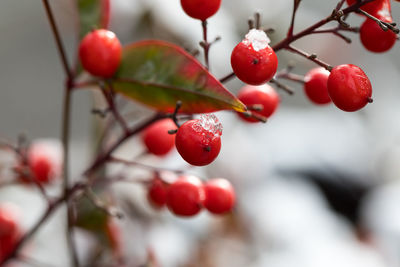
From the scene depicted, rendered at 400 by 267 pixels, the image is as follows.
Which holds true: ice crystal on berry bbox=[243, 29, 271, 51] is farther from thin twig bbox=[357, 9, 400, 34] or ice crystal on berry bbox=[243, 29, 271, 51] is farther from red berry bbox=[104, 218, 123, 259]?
red berry bbox=[104, 218, 123, 259]

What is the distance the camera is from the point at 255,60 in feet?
2.20

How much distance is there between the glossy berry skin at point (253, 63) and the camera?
0.67 meters

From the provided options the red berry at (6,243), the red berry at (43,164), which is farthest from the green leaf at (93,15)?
the red berry at (6,243)

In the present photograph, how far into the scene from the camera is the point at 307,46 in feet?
7.23

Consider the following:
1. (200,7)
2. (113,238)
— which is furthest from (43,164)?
(200,7)

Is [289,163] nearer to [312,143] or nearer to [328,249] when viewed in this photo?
[312,143]

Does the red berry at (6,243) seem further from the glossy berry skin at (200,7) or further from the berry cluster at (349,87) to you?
the berry cluster at (349,87)

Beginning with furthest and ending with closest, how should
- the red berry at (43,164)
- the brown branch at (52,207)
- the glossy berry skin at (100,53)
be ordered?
1. the red berry at (43,164)
2. the brown branch at (52,207)
3. the glossy berry skin at (100,53)

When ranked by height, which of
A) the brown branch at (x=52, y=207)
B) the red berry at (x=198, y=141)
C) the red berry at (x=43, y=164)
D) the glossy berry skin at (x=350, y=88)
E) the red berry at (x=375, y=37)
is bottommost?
the red berry at (x=43, y=164)

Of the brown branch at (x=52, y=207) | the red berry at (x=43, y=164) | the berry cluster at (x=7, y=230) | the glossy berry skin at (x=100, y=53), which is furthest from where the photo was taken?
the red berry at (x=43, y=164)

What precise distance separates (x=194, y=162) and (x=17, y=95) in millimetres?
2973

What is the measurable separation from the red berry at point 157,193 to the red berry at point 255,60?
48 centimetres

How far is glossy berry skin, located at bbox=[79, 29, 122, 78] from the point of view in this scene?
0.85m

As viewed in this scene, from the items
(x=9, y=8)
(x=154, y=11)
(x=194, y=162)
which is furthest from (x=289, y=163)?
(x=9, y=8)
